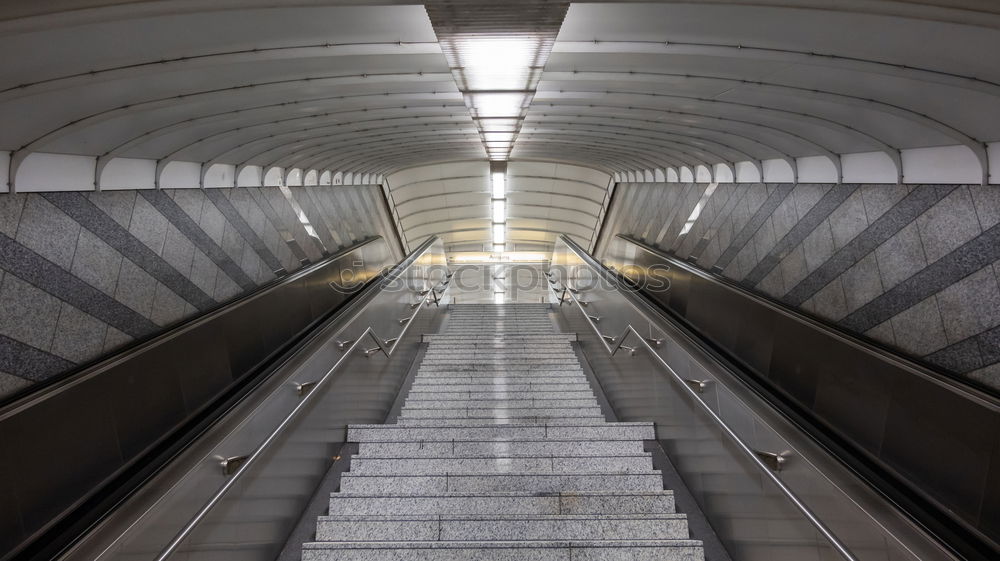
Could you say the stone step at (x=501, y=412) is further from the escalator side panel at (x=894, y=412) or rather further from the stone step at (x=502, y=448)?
the escalator side panel at (x=894, y=412)

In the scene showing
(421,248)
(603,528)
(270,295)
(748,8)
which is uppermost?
(748,8)

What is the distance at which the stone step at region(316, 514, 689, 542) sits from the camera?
311 cm

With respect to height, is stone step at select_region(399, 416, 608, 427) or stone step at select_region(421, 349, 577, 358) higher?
stone step at select_region(421, 349, 577, 358)

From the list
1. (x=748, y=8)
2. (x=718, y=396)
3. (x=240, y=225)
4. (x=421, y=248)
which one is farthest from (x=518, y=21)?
(x=240, y=225)

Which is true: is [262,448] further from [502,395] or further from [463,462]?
[502,395]

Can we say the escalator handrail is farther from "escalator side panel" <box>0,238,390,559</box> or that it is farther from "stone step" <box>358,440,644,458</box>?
"stone step" <box>358,440,644,458</box>

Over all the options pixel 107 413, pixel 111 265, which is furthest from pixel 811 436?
pixel 111 265

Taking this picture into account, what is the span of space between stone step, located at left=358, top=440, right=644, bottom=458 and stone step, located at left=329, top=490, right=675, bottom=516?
0.70 meters

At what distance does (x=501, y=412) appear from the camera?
5359 mm

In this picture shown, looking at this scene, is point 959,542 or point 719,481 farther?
point 719,481

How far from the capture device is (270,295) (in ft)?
21.9

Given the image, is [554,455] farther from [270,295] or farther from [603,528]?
[270,295]

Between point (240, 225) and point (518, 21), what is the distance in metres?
6.28
